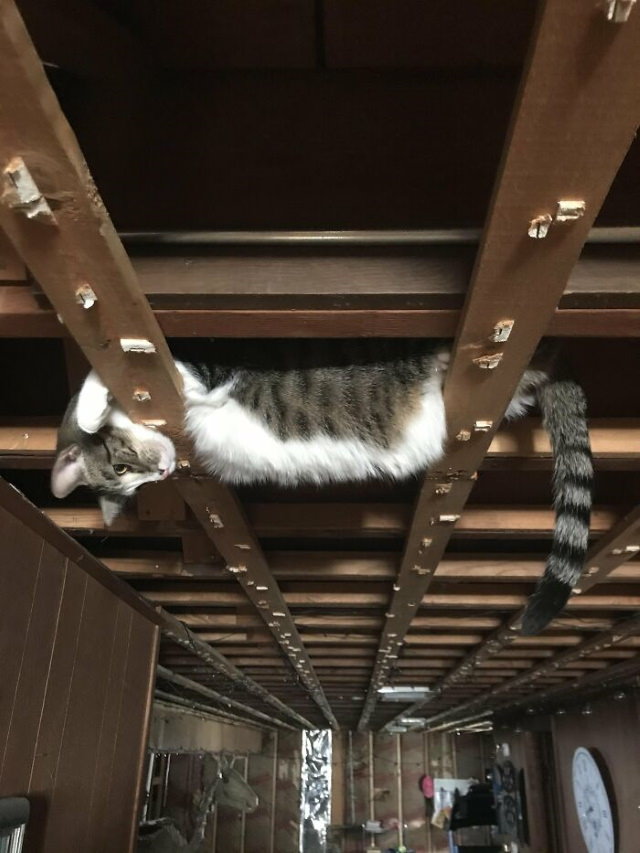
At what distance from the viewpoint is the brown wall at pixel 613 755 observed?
3.99 m

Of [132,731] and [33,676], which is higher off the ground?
[33,676]

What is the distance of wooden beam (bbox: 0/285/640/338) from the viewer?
0.86 meters

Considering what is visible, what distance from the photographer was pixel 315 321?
0.87 m

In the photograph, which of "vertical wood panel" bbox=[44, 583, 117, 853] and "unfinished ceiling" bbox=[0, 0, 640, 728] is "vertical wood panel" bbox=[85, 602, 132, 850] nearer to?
"vertical wood panel" bbox=[44, 583, 117, 853]

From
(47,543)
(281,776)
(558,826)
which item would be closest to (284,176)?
(47,543)

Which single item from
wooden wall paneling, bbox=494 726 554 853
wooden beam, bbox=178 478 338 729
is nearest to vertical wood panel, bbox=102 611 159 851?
wooden beam, bbox=178 478 338 729

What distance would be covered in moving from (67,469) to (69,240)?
580 mm

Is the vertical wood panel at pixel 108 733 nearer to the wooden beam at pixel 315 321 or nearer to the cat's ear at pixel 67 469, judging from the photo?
the cat's ear at pixel 67 469

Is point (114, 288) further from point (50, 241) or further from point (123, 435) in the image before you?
point (123, 435)

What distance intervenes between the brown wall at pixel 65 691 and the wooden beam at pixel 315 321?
0.56m

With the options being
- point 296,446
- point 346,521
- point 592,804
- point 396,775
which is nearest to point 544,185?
point 296,446

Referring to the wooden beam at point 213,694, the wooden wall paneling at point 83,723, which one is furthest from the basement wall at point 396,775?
the wooden wall paneling at point 83,723

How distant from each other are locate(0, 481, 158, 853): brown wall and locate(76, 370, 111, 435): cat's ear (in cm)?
38

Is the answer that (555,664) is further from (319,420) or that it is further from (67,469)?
(67,469)
